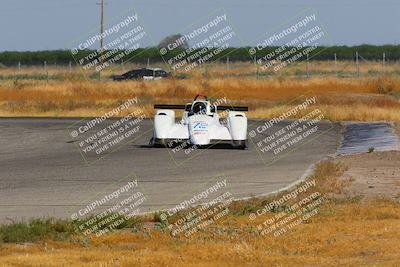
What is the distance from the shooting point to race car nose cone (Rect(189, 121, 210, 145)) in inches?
1152

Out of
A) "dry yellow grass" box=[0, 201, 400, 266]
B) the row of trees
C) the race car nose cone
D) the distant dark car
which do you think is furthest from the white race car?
the row of trees

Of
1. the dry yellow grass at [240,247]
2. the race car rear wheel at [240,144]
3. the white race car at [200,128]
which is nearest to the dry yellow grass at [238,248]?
the dry yellow grass at [240,247]

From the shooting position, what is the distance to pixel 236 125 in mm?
29828

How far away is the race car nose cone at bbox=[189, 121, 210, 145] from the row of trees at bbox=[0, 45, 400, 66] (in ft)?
261

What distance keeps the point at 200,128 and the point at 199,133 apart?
165 mm

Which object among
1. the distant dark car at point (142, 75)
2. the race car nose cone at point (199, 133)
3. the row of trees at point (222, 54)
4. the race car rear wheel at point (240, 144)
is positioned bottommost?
the row of trees at point (222, 54)

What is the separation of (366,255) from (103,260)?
3.01 metres

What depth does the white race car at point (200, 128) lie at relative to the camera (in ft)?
96.6

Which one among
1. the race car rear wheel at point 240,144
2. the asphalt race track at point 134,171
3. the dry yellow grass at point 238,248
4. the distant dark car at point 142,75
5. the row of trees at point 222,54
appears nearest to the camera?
the dry yellow grass at point 238,248

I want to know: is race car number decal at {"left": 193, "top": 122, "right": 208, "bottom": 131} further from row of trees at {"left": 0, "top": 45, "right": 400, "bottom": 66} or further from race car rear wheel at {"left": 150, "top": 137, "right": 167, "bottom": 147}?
row of trees at {"left": 0, "top": 45, "right": 400, "bottom": 66}

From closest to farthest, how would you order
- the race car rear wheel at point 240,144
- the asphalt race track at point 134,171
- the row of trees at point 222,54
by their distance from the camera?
1. the asphalt race track at point 134,171
2. the race car rear wheel at point 240,144
3. the row of trees at point 222,54

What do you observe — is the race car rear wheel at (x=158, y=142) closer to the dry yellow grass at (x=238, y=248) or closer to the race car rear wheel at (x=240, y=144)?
the race car rear wheel at (x=240, y=144)

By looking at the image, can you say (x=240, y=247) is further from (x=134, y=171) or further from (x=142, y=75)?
(x=142, y=75)

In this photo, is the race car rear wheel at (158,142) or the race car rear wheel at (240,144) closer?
the race car rear wheel at (158,142)
